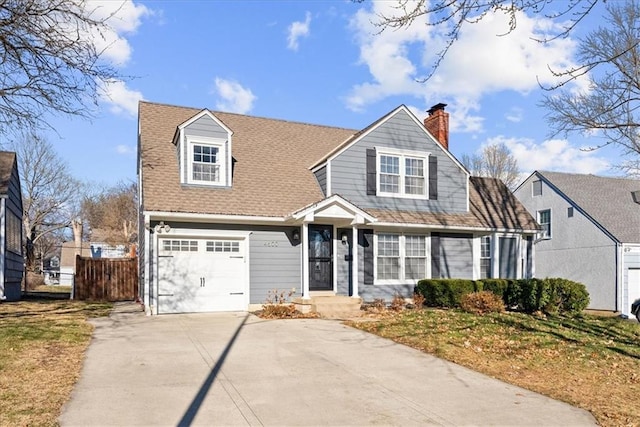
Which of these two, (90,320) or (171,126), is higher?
(171,126)

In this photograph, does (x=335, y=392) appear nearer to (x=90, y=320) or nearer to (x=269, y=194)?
(x=90, y=320)

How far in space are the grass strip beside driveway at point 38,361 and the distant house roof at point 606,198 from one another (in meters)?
23.9

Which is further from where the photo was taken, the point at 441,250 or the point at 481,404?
the point at 441,250

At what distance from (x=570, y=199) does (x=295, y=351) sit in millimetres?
22802

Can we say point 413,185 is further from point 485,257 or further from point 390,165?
point 485,257

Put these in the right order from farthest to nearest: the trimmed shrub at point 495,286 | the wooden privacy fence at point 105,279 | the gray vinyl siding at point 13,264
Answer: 1. the wooden privacy fence at point 105,279
2. the gray vinyl siding at point 13,264
3. the trimmed shrub at point 495,286

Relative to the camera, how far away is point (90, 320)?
12.9 meters

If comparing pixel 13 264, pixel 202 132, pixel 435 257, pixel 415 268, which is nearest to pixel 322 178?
pixel 202 132

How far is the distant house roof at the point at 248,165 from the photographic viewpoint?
14.6 meters

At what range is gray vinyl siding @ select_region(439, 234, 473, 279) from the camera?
18.0 metres

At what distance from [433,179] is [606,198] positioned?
1519cm

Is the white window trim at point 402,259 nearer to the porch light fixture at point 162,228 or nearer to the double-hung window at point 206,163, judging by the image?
the double-hung window at point 206,163

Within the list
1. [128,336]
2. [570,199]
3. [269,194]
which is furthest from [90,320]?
[570,199]

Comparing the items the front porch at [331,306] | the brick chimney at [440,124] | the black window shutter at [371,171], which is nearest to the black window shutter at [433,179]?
the brick chimney at [440,124]
